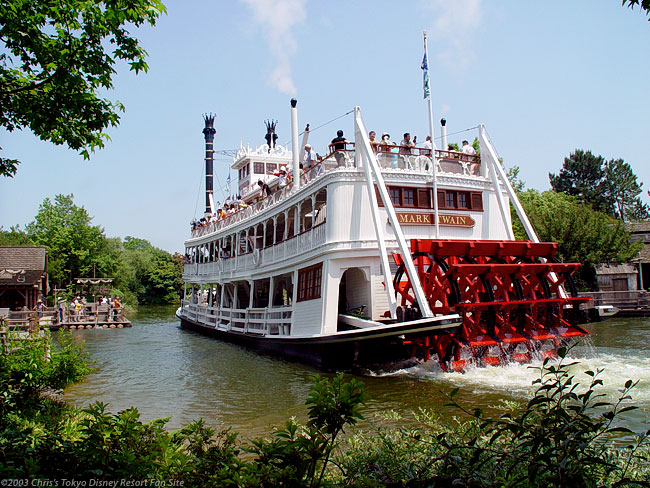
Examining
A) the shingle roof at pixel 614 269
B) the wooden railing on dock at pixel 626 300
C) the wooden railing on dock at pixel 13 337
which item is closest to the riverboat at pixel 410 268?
the wooden railing on dock at pixel 13 337

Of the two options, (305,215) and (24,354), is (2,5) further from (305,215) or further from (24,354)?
(305,215)

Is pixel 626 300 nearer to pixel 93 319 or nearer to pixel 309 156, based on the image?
pixel 309 156

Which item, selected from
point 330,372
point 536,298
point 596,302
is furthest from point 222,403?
point 596,302

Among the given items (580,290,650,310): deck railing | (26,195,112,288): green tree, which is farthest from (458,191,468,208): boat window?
(26,195,112,288): green tree

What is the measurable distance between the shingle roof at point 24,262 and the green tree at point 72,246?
1069cm

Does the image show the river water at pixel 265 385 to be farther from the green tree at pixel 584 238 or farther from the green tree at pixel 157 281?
the green tree at pixel 157 281

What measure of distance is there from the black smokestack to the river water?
15014 mm

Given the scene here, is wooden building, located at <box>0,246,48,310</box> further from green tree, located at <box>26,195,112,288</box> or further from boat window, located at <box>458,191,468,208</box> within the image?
boat window, located at <box>458,191,468,208</box>

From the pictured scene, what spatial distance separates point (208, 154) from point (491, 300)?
2292cm

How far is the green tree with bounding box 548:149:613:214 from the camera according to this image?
56591mm

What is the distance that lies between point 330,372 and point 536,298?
5.83 metres

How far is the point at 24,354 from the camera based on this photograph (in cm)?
791

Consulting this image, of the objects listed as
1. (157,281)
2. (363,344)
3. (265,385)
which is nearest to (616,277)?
(363,344)

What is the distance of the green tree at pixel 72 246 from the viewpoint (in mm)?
38531
